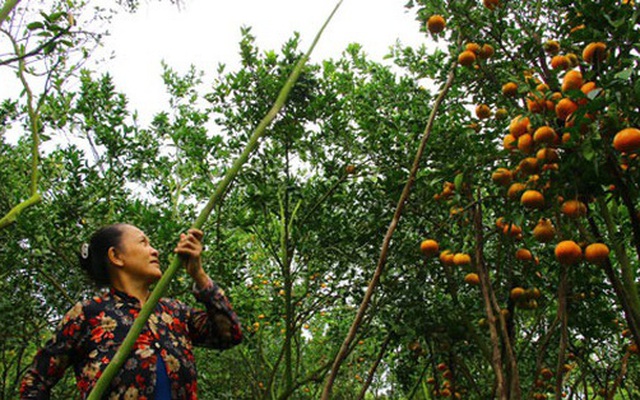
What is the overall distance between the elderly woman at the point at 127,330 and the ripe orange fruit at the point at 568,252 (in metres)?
1.14

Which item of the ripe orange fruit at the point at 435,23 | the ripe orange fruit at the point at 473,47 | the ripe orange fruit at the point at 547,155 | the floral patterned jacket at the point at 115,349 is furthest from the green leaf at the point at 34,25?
the ripe orange fruit at the point at 547,155

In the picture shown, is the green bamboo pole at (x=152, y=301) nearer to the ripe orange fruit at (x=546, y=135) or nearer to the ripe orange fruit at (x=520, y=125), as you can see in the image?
the ripe orange fruit at (x=546, y=135)

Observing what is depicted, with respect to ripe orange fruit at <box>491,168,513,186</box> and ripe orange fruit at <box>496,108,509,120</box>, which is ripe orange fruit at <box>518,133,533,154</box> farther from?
ripe orange fruit at <box>496,108,509,120</box>

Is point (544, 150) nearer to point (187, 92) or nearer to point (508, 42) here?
point (508, 42)

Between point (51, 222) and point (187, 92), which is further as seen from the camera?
point (187, 92)

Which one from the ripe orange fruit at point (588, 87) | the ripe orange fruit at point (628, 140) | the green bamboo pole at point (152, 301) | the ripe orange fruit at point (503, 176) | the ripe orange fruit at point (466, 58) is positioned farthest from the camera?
the ripe orange fruit at point (466, 58)

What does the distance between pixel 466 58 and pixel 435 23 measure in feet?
0.93

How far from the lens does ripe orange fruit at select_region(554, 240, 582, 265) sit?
1.82m

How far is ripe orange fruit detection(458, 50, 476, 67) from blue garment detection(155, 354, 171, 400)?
166 centimetres

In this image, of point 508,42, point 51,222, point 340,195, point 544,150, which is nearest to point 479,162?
point 544,150

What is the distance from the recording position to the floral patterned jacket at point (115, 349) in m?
1.50

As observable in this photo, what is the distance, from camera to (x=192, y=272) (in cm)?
149

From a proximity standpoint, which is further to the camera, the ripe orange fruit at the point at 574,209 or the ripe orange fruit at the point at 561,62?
the ripe orange fruit at the point at 561,62

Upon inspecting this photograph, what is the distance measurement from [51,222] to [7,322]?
0.89 meters
